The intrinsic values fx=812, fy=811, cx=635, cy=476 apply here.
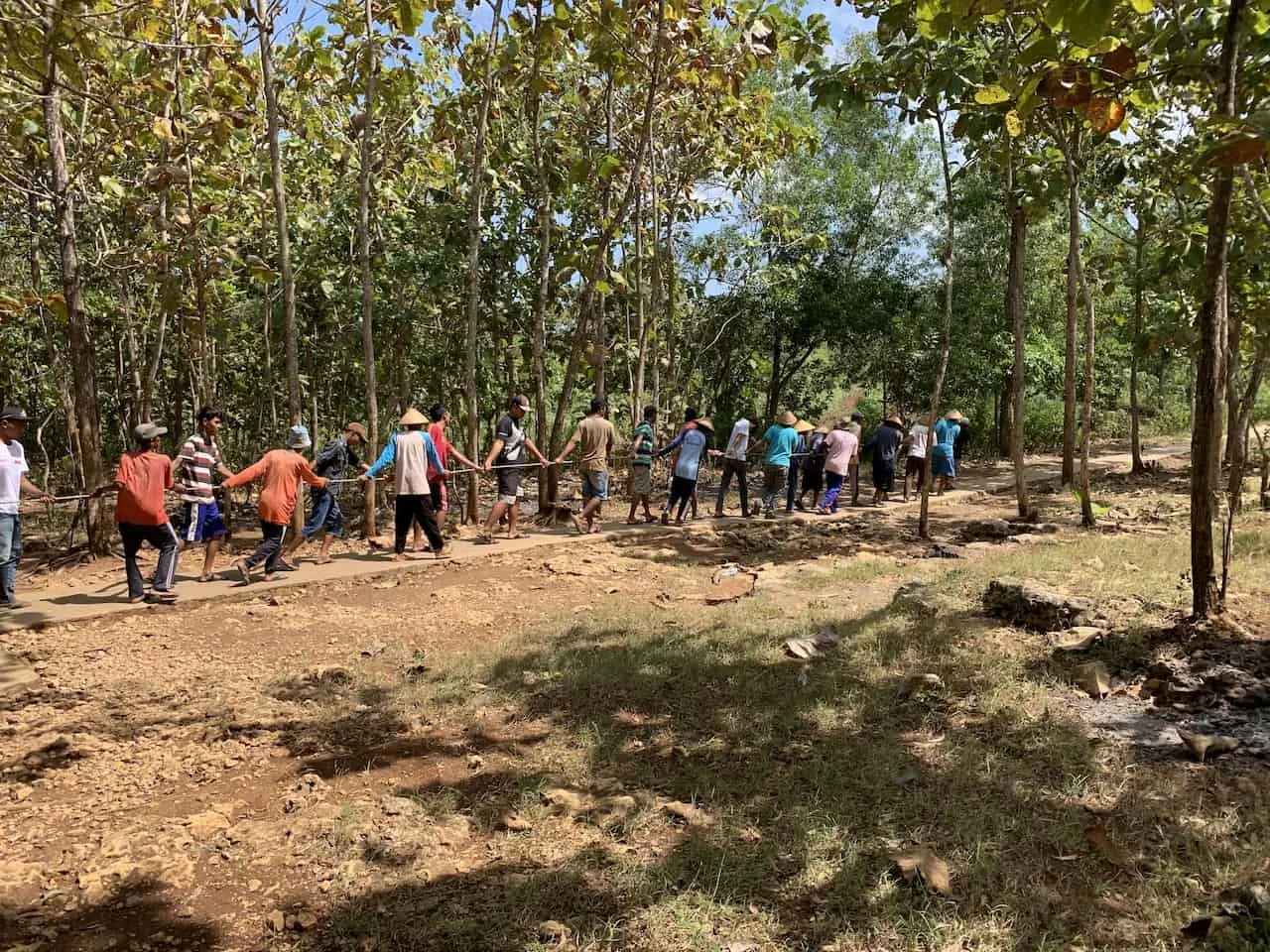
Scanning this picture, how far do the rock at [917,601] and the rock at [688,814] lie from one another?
129 inches

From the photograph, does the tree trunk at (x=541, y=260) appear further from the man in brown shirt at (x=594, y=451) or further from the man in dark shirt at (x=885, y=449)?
the man in dark shirt at (x=885, y=449)

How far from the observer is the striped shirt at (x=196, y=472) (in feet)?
24.2

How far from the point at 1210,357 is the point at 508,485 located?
7.06m

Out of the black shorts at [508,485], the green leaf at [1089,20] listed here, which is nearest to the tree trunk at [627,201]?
the black shorts at [508,485]

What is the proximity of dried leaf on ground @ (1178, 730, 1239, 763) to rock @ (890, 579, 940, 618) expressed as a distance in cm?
240

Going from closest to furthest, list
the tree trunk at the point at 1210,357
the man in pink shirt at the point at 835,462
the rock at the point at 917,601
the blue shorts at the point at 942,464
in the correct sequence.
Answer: the tree trunk at the point at 1210,357 < the rock at the point at 917,601 < the man in pink shirt at the point at 835,462 < the blue shorts at the point at 942,464

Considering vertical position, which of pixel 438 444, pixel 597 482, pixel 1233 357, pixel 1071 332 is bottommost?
pixel 597 482

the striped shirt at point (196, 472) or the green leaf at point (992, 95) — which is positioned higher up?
the green leaf at point (992, 95)

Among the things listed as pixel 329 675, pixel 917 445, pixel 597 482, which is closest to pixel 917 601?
pixel 329 675

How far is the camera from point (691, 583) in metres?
8.36

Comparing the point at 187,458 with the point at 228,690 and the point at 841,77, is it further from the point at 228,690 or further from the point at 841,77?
the point at 841,77

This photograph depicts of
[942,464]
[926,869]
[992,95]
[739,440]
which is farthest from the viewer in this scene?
[942,464]

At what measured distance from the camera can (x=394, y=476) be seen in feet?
28.8

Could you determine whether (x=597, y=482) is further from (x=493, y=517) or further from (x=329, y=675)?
(x=329, y=675)
